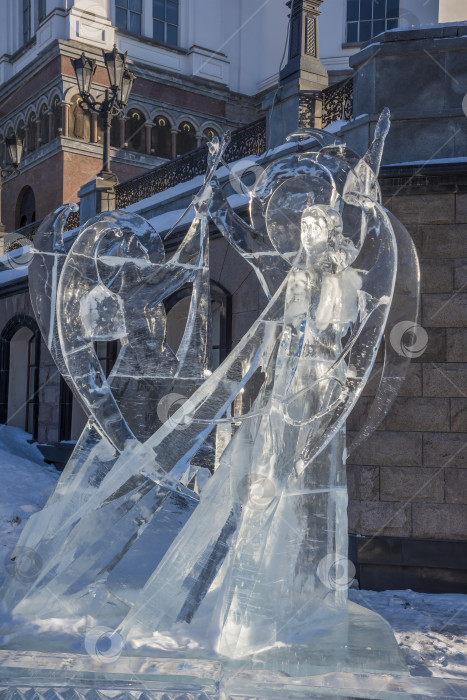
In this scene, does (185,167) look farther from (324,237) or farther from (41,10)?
(41,10)

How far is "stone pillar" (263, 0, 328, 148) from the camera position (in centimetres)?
968

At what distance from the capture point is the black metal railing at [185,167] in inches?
427

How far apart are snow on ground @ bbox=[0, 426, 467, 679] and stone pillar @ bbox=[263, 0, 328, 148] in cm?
578

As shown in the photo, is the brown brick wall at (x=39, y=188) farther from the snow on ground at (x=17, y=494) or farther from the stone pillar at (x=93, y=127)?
the snow on ground at (x=17, y=494)

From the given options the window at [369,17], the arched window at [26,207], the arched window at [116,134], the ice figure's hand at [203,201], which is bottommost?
the ice figure's hand at [203,201]

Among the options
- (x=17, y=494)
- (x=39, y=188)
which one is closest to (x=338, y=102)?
(x=17, y=494)

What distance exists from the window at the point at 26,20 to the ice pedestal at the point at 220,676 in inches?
1005

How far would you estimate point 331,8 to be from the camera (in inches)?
904

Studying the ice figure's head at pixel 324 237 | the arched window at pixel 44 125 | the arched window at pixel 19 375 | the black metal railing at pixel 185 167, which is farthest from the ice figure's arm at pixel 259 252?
the arched window at pixel 44 125

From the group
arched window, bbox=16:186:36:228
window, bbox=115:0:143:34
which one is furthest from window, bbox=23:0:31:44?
arched window, bbox=16:186:36:228

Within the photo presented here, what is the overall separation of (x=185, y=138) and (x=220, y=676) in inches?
945

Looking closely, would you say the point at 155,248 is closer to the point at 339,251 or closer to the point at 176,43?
the point at 339,251

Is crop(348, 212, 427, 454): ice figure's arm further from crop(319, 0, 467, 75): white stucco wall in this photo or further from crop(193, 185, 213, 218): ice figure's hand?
crop(319, 0, 467, 75): white stucco wall

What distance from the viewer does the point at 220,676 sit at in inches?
153
